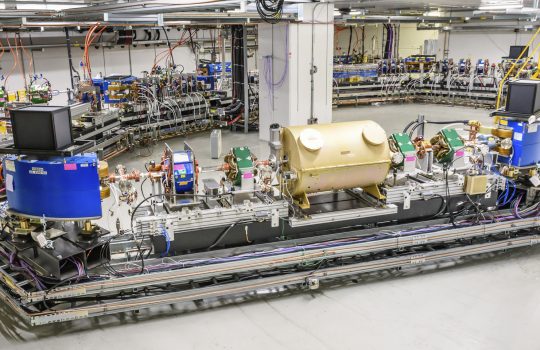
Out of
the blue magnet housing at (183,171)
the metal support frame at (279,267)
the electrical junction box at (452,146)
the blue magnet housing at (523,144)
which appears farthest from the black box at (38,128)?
the blue magnet housing at (523,144)

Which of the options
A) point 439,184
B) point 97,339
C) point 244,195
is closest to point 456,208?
point 439,184

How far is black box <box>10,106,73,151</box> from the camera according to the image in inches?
141

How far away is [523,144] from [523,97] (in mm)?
466

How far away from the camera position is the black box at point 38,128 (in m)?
3.59

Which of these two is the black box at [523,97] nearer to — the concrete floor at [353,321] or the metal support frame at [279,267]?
the metal support frame at [279,267]

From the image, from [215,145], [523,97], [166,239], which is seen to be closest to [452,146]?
[523,97]

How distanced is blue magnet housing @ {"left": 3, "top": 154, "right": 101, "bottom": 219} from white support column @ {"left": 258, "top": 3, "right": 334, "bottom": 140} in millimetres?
5753

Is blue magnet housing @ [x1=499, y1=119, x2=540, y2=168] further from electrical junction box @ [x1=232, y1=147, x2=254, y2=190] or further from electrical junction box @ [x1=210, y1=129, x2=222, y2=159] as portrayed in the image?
electrical junction box @ [x1=210, y1=129, x2=222, y2=159]

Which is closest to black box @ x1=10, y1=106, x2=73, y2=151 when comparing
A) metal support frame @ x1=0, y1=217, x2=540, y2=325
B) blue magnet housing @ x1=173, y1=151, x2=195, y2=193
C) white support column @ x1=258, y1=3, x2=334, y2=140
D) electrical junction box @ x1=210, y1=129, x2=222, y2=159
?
blue magnet housing @ x1=173, y1=151, x2=195, y2=193

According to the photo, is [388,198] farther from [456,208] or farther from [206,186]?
[206,186]

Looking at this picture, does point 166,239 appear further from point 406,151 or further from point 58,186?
point 406,151

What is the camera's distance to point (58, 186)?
3580 millimetres

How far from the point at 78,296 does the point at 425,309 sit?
8.52ft

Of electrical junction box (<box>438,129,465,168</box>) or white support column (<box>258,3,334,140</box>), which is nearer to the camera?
electrical junction box (<box>438,129,465,168</box>)
